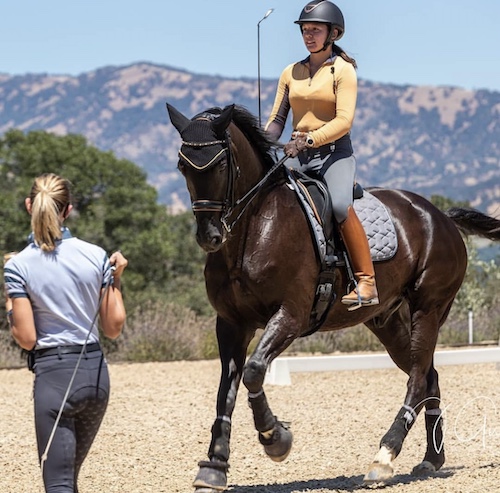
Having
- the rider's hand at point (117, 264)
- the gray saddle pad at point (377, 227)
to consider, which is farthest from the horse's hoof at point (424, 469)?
the rider's hand at point (117, 264)

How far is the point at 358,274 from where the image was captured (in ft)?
24.1

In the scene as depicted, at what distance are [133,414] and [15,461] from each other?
264 cm

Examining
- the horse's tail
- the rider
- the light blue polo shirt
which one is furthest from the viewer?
the horse's tail

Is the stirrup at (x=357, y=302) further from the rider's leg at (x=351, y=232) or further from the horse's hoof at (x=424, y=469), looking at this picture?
the horse's hoof at (x=424, y=469)

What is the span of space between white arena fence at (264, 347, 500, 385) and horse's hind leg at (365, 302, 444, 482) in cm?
448

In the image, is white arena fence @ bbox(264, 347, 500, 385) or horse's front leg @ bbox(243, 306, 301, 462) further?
white arena fence @ bbox(264, 347, 500, 385)

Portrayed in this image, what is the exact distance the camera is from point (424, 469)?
788 cm

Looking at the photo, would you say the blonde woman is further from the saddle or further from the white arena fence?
the white arena fence

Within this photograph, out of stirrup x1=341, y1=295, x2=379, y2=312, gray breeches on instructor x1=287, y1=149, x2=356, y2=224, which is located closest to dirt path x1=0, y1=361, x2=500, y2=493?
stirrup x1=341, y1=295, x2=379, y2=312

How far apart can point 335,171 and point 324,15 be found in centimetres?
109

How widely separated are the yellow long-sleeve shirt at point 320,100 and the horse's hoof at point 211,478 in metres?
2.25

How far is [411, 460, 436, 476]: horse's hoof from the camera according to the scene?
7.85 m

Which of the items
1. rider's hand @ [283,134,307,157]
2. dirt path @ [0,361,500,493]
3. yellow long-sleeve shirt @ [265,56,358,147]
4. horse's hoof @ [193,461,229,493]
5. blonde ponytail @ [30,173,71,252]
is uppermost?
yellow long-sleeve shirt @ [265,56,358,147]

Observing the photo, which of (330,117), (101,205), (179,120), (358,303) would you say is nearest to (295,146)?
(330,117)
